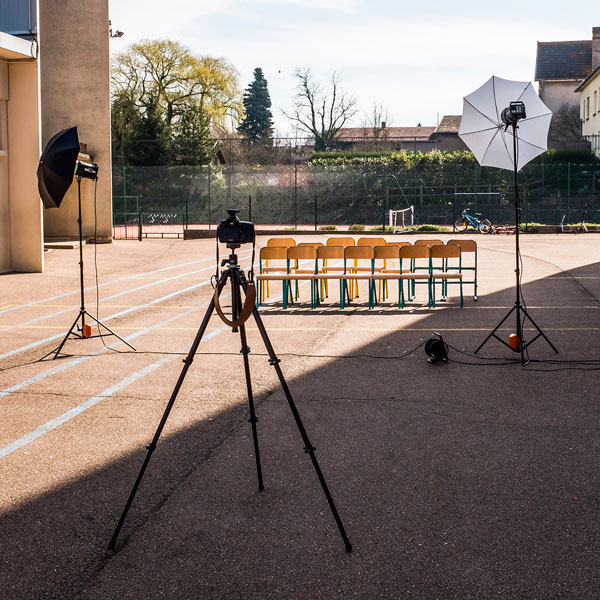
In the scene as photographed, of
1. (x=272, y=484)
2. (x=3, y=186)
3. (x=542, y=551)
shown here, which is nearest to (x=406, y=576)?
(x=542, y=551)

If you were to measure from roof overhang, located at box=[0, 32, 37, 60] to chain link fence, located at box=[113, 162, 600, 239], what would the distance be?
22337 millimetres

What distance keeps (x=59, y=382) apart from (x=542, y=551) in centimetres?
514

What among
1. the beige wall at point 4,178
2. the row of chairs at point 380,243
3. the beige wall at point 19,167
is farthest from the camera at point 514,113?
the beige wall at point 4,178

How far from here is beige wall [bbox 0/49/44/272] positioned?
19.1m

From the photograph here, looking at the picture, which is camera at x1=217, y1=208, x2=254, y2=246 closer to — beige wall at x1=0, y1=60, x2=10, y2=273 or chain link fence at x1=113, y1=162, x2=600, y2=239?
beige wall at x1=0, y1=60, x2=10, y2=273

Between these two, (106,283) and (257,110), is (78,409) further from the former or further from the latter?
(257,110)

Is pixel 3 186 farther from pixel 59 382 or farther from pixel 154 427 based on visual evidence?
pixel 154 427

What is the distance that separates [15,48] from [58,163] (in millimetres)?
10533

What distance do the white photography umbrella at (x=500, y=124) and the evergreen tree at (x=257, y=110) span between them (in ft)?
247

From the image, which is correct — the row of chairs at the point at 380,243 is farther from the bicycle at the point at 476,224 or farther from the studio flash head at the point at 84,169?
the bicycle at the point at 476,224

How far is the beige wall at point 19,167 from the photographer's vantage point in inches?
751

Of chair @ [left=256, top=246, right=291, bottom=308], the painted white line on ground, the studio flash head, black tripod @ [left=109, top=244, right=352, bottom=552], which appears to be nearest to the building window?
chair @ [left=256, top=246, right=291, bottom=308]

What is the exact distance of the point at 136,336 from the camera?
34.9ft

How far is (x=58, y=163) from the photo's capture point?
29.8 ft
